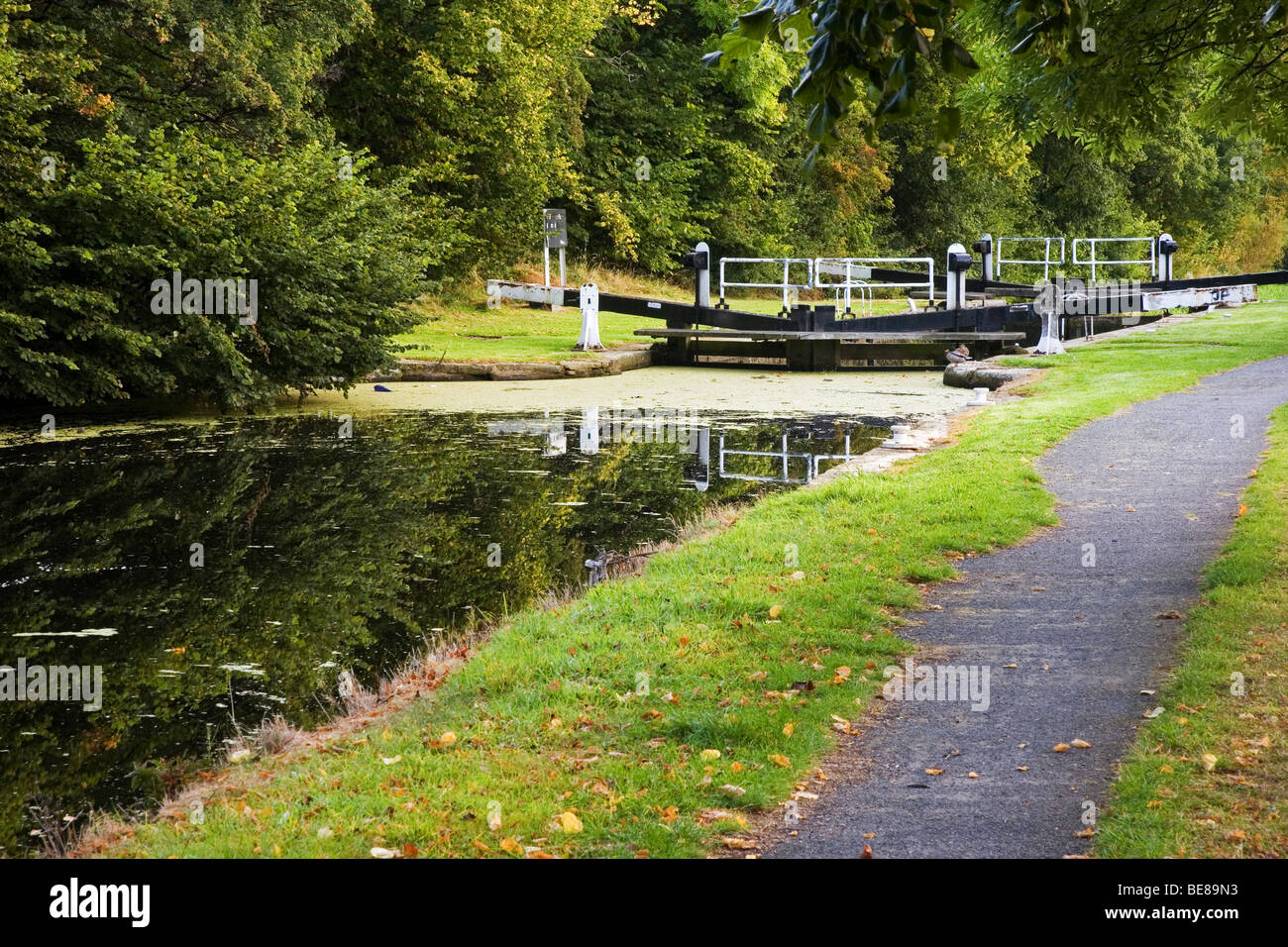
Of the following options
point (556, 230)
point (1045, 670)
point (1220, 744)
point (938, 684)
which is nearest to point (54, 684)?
point (938, 684)

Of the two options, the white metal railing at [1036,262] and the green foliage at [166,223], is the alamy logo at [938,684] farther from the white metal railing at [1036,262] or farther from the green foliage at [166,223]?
the white metal railing at [1036,262]

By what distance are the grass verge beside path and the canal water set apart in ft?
2.86

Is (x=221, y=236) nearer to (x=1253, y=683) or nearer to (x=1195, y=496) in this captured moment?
(x=1195, y=496)

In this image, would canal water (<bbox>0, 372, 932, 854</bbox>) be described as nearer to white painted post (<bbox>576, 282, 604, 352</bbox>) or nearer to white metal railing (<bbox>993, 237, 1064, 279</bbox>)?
white painted post (<bbox>576, 282, 604, 352</bbox>)

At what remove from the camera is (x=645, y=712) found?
5648mm

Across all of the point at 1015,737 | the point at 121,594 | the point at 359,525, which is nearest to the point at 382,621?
the point at 121,594

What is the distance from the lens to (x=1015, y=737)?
17.5 ft

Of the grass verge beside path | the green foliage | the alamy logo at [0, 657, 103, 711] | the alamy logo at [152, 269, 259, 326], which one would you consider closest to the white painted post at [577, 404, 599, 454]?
the green foliage

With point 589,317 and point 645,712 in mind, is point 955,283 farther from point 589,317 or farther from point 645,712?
point 645,712
